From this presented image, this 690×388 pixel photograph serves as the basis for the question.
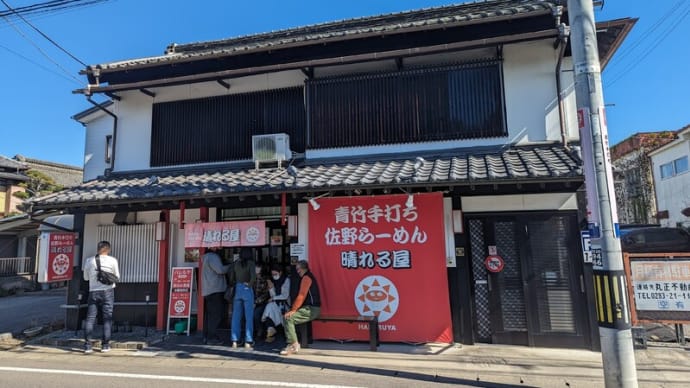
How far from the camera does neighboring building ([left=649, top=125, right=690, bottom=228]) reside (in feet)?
67.4

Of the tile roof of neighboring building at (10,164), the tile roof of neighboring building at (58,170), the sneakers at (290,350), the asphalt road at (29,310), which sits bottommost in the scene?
the sneakers at (290,350)

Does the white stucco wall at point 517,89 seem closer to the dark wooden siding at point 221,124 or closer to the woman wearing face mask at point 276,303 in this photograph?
the dark wooden siding at point 221,124

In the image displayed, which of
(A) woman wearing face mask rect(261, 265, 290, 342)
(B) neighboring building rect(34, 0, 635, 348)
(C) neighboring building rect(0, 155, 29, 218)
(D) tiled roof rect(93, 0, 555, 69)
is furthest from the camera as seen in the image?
(C) neighboring building rect(0, 155, 29, 218)

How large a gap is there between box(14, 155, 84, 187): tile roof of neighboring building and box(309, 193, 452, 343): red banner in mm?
25759

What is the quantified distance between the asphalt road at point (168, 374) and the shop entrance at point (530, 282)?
2840mm

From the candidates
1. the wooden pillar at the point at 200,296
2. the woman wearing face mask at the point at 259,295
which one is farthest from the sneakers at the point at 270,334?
the wooden pillar at the point at 200,296

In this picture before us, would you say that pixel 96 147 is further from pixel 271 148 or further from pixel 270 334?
pixel 270 334

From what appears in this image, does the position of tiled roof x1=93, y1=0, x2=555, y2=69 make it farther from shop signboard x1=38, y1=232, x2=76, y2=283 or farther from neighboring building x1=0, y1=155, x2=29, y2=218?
neighboring building x1=0, y1=155, x2=29, y2=218

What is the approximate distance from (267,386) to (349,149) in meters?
5.69

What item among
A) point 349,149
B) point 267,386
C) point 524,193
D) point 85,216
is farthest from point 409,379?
point 85,216

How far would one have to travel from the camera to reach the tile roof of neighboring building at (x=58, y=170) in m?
27.8

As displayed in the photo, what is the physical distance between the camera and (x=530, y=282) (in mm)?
7750

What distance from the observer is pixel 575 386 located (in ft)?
18.1

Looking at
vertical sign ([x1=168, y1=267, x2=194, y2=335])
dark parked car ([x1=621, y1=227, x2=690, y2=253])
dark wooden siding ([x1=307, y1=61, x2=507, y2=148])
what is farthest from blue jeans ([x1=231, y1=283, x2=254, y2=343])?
dark parked car ([x1=621, y1=227, x2=690, y2=253])
